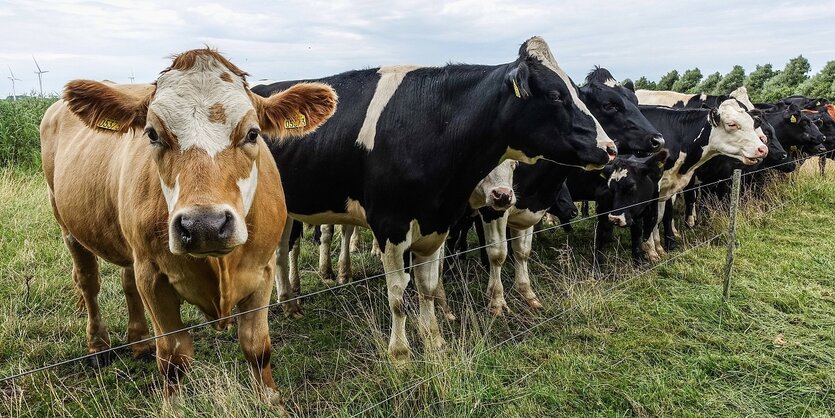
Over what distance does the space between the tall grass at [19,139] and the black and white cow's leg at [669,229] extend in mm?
11163

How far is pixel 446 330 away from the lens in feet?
15.6

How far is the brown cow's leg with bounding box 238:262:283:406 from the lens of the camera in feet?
10.4

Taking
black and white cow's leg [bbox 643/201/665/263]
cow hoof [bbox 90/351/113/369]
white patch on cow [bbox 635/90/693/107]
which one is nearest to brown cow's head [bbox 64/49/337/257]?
cow hoof [bbox 90/351/113/369]

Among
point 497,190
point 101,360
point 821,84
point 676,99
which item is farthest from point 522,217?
point 821,84

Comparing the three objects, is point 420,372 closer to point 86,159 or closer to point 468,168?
point 468,168

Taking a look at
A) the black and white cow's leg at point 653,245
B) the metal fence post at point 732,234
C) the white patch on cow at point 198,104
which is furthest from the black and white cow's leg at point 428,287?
the black and white cow's leg at point 653,245

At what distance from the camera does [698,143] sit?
7.23 m

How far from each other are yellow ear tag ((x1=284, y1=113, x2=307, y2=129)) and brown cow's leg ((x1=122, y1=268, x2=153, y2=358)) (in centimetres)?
193

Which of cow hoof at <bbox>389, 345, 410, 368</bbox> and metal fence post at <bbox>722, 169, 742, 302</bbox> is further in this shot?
metal fence post at <bbox>722, 169, 742, 302</bbox>

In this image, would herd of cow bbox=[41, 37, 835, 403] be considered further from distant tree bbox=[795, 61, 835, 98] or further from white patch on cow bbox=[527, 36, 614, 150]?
distant tree bbox=[795, 61, 835, 98]

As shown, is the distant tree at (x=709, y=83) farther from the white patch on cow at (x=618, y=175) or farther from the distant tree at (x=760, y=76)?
the white patch on cow at (x=618, y=175)

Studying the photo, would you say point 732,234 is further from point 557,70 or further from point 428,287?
point 428,287

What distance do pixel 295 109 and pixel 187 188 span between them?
3.06 ft

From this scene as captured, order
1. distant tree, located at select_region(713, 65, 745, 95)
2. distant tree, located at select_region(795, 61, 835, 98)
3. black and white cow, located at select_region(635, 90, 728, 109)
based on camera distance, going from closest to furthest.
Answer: black and white cow, located at select_region(635, 90, 728, 109) → distant tree, located at select_region(795, 61, 835, 98) → distant tree, located at select_region(713, 65, 745, 95)
